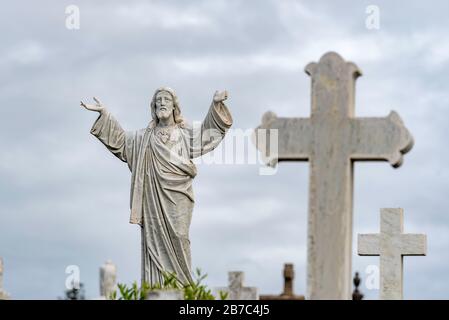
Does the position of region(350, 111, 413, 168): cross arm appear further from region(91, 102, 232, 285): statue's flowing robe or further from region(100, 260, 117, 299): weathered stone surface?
region(100, 260, 117, 299): weathered stone surface

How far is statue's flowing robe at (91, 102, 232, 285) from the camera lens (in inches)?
913

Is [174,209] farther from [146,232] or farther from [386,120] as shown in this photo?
[386,120]

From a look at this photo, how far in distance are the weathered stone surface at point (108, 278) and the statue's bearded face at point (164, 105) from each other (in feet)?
8.36

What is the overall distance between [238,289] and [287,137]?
238 inches

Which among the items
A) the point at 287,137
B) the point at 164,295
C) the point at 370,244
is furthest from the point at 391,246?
the point at 164,295

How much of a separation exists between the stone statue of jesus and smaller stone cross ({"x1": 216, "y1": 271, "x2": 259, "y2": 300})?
22.8 inches

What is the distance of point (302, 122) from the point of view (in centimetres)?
1705

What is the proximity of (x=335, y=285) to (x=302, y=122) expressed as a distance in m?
1.45

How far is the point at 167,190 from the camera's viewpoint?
2327 centimetres

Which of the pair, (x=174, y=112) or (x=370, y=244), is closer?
(x=174, y=112)

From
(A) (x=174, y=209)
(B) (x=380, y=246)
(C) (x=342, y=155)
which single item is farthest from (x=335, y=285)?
(B) (x=380, y=246)

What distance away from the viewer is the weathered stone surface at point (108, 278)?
81.3ft

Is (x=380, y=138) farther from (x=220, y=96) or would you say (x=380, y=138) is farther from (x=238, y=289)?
(x=238, y=289)

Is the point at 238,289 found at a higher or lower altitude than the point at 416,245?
lower
